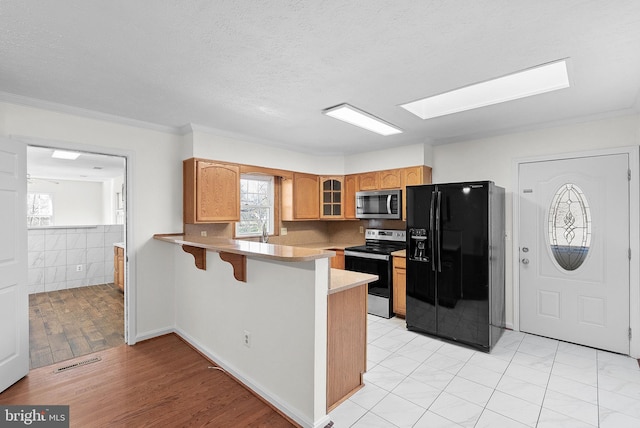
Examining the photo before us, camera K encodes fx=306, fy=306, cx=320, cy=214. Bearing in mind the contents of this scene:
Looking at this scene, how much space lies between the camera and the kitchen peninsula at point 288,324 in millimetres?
1993

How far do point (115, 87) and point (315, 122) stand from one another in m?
1.83

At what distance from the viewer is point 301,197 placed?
4.82 m

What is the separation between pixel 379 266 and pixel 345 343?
6.39 ft

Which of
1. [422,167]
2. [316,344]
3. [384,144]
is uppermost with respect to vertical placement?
[384,144]

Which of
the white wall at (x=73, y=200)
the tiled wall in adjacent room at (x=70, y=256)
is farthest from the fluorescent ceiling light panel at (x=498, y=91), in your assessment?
the white wall at (x=73, y=200)

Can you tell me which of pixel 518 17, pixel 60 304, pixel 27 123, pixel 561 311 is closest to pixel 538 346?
pixel 561 311

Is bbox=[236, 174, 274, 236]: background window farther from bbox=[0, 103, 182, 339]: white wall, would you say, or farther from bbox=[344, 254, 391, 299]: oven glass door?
bbox=[344, 254, 391, 299]: oven glass door

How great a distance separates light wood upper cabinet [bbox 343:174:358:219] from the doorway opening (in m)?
3.05

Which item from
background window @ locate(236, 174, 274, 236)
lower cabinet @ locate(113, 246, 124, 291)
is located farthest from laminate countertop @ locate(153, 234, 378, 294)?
lower cabinet @ locate(113, 246, 124, 291)

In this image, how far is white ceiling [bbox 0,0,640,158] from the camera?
1.54 metres

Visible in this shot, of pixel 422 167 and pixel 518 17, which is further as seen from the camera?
pixel 422 167

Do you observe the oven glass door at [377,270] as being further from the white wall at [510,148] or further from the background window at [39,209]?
the background window at [39,209]

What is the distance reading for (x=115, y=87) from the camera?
2.46 metres

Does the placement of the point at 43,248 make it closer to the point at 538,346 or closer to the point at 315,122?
the point at 315,122
